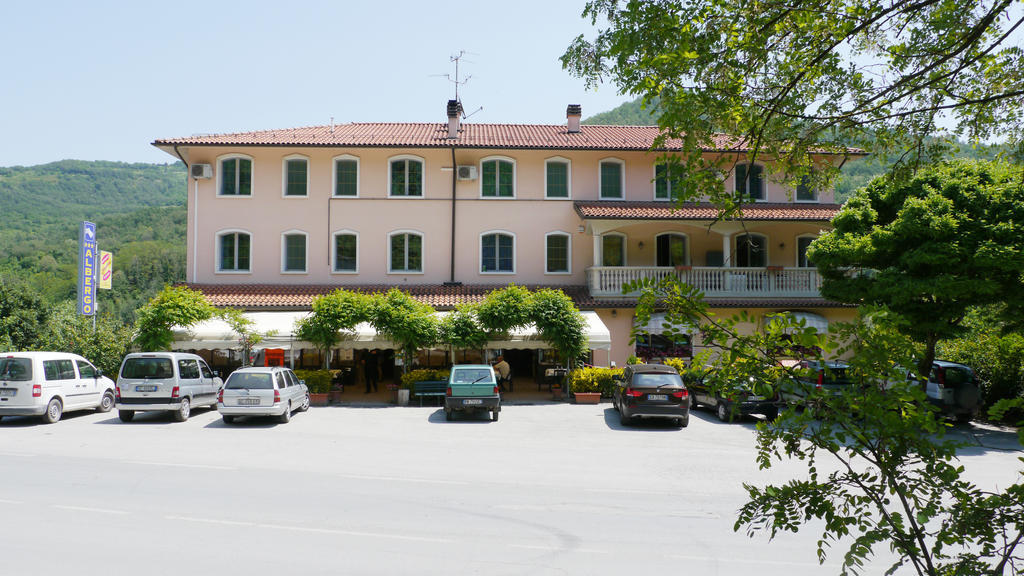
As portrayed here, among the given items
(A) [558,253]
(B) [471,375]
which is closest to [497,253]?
(A) [558,253]

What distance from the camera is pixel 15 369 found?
16844 mm

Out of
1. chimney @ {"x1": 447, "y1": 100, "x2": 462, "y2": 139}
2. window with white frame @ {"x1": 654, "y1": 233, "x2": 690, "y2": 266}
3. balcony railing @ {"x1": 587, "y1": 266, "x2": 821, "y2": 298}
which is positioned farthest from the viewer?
chimney @ {"x1": 447, "y1": 100, "x2": 462, "y2": 139}

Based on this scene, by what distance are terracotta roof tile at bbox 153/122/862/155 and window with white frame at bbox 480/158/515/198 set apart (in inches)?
32.9

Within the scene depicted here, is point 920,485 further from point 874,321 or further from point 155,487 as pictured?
point 155,487

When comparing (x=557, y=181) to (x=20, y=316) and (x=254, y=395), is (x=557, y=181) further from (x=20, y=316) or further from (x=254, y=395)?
(x=20, y=316)

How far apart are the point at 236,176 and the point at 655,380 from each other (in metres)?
19.2

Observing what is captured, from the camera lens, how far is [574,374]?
23.0 m

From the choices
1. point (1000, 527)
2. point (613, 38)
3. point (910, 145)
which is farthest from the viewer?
point (910, 145)

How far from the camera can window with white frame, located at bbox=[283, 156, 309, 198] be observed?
2734cm

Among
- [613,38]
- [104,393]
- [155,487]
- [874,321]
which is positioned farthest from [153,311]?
[874,321]

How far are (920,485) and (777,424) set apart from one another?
663mm

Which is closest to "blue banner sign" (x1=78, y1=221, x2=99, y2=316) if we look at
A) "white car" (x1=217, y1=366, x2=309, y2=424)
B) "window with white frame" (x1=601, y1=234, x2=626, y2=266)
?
"white car" (x1=217, y1=366, x2=309, y2=424)

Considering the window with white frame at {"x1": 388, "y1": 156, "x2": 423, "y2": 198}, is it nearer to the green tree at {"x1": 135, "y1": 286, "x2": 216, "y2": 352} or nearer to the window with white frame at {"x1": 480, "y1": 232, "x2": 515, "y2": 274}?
the window with white frame at {"x1": 480, "y1": 232, "x2": 515, "y2": 274}

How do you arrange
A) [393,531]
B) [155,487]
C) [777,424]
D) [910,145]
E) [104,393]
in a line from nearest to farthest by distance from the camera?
[777,424]
[910,145]
[393,531]
[155,487]
[104,393]
